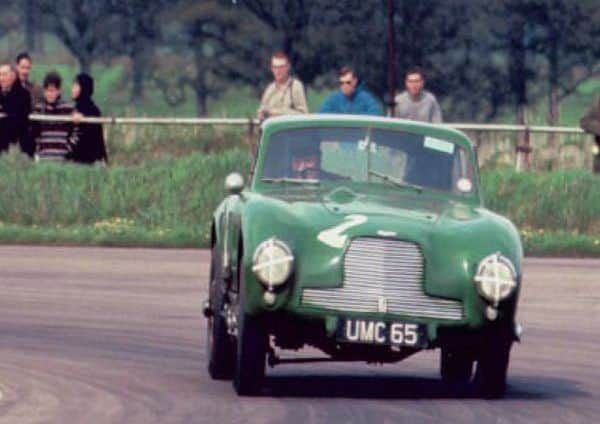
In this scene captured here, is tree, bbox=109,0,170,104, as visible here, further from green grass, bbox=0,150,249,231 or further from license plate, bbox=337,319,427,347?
license plate, bbox=337,319,427,347

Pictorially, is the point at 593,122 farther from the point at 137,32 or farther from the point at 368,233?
the point at 137,32

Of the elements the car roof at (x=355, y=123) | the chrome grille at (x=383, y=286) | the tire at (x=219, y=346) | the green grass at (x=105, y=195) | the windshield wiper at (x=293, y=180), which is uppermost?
the car roof at (x=355, y=123)

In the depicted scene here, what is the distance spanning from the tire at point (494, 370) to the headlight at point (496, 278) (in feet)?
1.10

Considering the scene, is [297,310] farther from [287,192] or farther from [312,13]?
[312,13]

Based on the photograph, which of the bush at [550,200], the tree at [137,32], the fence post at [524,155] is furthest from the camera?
the tree at [137,32]

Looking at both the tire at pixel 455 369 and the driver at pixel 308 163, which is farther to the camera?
the driver at pixel 308 163

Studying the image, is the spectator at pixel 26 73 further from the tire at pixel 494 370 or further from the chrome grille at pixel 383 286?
the chrome grille at pixel 383 286

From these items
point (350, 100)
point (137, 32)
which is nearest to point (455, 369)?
point (350, 100)

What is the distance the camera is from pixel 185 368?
46.2ft

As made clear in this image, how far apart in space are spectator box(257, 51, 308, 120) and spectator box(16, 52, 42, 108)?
4739 millimetres

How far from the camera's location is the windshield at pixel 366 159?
→ 1391 cm

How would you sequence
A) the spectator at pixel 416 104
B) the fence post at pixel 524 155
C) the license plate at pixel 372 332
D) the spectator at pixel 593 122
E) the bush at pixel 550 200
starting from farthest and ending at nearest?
1. the fence post at pixel 524 155
2. the spectator at pixel 593 122
3. the bush at pixel 550 200
4. the spectator at pixel 416 104
5. the license plate at pixel 372 332

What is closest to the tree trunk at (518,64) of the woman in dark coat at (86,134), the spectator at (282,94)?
the woman in dark coat at (86,134)

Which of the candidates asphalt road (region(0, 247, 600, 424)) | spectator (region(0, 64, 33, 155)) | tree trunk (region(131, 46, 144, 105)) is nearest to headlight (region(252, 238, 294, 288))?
asphalt road (region(0, 247, 600, 424))
